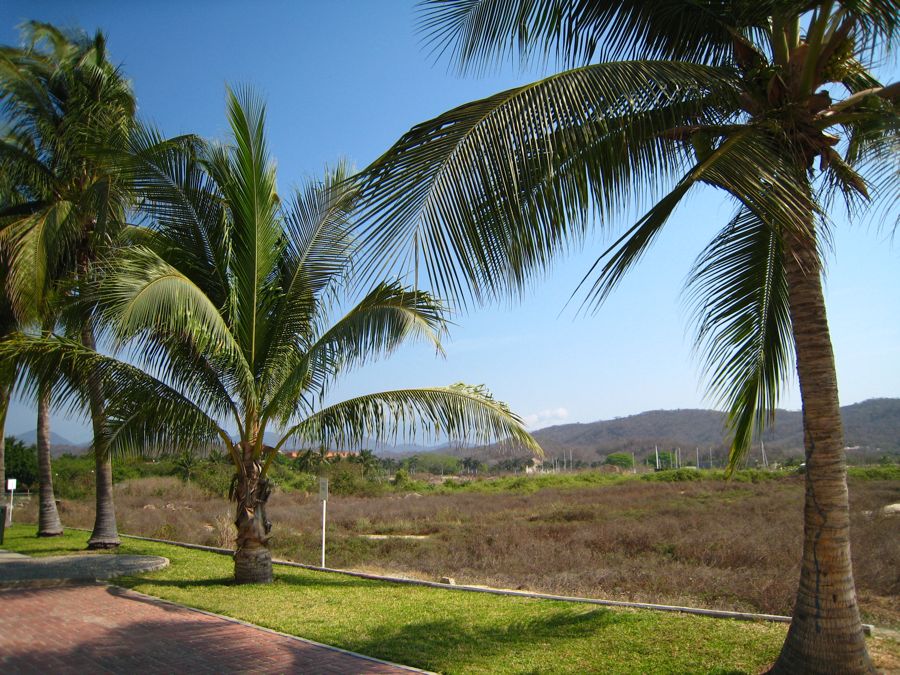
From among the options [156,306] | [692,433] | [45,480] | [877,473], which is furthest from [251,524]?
[692,433]

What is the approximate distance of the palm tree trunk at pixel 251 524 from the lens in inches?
416

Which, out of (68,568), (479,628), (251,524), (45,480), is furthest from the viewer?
(45,480)

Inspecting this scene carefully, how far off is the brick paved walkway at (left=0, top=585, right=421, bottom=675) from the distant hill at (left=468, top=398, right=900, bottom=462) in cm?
411

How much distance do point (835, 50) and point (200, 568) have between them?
39.6 feet

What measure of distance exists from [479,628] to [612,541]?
397 inches

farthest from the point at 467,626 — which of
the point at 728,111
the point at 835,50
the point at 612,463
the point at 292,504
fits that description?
the point at 612,463

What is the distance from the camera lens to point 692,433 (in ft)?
391

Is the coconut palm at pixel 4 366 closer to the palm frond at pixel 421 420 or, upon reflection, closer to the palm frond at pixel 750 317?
the palm frond at pixel 421 420

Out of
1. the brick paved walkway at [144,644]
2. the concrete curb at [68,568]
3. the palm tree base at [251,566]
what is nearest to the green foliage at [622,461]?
the concrete curb at [68,568]

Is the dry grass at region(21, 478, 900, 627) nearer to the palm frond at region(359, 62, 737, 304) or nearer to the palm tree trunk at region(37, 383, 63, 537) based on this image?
the palm tree trunk at region(37, 383, 63, 537)

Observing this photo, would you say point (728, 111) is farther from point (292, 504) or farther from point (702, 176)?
point (292, 504)

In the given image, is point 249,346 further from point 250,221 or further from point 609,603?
point 609,603

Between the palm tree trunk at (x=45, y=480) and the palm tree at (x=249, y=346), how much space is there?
28.2 ft

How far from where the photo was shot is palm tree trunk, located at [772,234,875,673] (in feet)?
15.4
